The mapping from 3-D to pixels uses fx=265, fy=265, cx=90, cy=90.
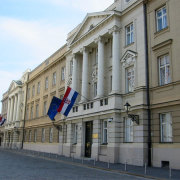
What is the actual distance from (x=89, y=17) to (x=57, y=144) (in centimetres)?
1596

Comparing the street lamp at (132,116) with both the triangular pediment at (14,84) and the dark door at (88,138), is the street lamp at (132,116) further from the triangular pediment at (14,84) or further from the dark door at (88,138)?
the triangular pediment at (14,84)

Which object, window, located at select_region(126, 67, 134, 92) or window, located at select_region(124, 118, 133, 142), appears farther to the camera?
window, located at select_region(126, 67, 134, 92)

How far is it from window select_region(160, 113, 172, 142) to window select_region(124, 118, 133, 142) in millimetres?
3016

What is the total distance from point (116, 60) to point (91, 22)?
691 centimetres

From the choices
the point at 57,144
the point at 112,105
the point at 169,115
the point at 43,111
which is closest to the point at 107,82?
the point at 112,105

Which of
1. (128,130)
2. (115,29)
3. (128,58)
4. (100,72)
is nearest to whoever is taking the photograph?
(128,130)

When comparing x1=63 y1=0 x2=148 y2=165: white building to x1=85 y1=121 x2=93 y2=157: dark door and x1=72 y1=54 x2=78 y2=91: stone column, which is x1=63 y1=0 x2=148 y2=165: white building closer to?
x1=85 y1=121 x2=93 y2=157: dark door

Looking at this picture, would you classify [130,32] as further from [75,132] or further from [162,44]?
[75,132]

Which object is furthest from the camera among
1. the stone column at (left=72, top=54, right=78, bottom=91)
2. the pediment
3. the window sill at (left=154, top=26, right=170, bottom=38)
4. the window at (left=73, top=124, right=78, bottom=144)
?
the stone column at (left=72, top=54, right=78, bottom=91)

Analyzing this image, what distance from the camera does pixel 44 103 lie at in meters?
40.4

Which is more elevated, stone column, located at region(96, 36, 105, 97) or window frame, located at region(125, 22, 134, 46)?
window frame, located at region(125, 22, 134, 46)

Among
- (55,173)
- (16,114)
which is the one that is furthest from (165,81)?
(16,114)

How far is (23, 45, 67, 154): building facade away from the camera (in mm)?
34869

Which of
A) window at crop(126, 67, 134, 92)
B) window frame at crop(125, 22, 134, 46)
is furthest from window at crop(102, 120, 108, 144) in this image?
window frame at crop(125, 22, 134, 46)
